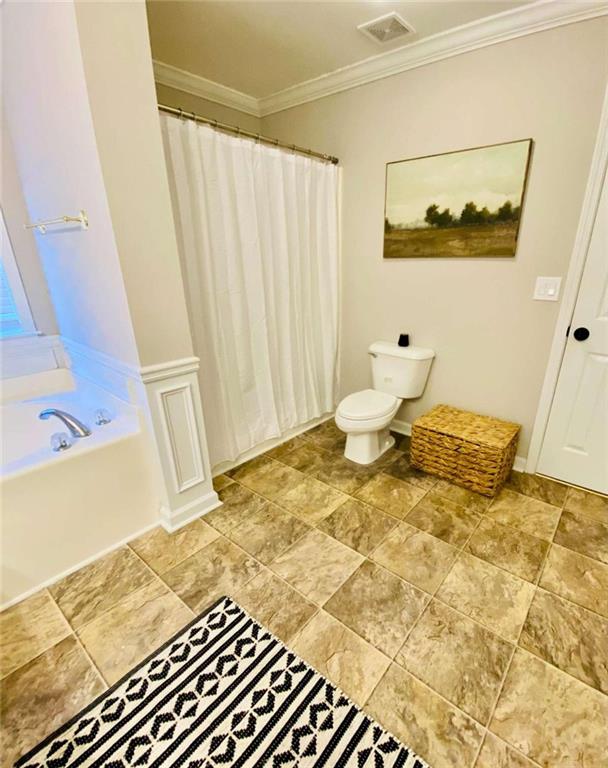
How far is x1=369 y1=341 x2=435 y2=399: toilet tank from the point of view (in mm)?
2344

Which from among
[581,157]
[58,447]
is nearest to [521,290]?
[581,157]

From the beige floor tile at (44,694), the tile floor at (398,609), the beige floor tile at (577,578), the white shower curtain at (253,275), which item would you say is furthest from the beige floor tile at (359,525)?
the beige floor tile at (44,694)

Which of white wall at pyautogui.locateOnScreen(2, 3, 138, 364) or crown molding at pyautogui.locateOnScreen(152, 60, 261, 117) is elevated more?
crown molding at pyautogui.locateOnScreen(152, 60, 261, 117)

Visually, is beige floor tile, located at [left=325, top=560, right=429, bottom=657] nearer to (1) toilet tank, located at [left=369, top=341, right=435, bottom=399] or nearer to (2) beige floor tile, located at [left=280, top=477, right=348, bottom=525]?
(2) beige floor tile, located at [left=280, top=477, right=348, bottom=525]

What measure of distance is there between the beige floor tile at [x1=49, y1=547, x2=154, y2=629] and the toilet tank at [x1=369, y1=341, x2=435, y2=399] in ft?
5.69

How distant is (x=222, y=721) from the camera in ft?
3.54

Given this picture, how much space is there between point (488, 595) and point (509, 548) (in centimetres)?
31

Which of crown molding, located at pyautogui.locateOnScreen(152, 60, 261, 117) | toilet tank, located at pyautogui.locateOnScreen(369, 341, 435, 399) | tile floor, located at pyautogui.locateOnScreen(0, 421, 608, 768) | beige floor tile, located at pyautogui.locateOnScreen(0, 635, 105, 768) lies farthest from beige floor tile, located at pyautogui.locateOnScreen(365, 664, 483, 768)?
crown molding, located at pyautogui.locateOnScreen(152, 60, 261, 117)

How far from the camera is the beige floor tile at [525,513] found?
176cm

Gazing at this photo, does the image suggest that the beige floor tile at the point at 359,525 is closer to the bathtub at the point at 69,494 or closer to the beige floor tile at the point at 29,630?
the bathtub at the point at 69,494

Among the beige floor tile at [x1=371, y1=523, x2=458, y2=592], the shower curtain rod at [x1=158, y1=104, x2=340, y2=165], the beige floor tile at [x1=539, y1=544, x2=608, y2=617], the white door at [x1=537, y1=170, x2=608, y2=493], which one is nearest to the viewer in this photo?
the beige floor tile at [x1=539, y1=544, x2=608, y2=617]

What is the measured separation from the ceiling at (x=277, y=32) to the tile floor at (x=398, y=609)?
7.67 ft

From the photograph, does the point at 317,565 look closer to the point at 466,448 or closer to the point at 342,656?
the point at 342,656

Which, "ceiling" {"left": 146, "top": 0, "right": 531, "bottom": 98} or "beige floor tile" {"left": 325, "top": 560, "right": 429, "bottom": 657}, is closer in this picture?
"beige floor tile" {"left": 325, "top": 560, "right": 429, "bottom": 657}
